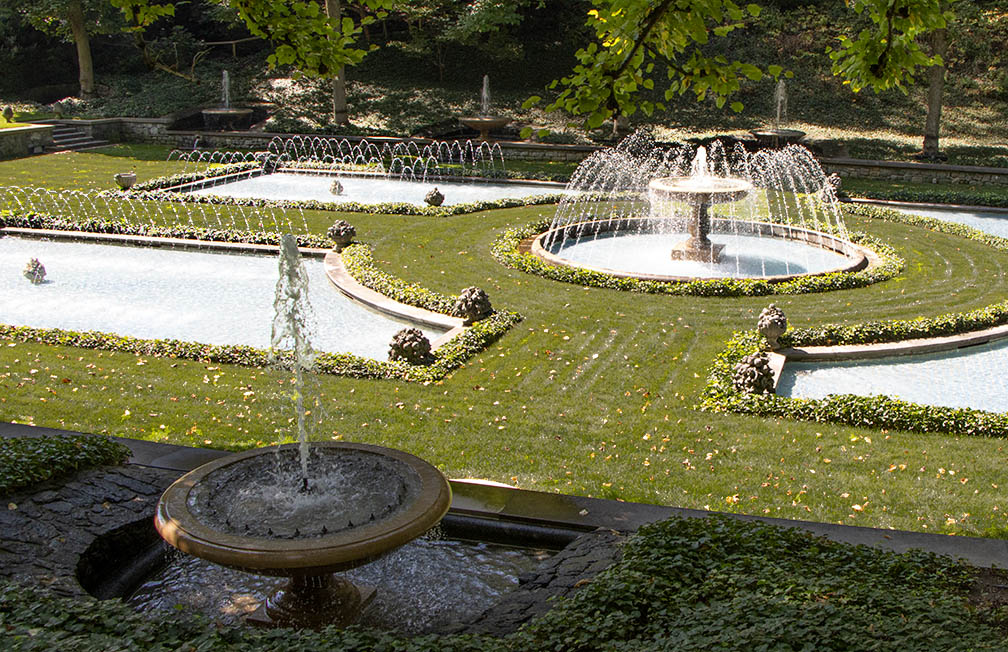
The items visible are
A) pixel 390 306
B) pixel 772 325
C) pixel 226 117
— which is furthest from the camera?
pixel 226 117

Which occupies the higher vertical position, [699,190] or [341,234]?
[699,190]

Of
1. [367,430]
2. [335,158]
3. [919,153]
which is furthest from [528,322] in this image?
[919,153]

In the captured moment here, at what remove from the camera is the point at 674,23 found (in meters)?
8.23

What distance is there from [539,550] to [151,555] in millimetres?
3067

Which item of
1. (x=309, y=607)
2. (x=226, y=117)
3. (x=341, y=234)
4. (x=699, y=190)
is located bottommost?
(x=309, y=607)

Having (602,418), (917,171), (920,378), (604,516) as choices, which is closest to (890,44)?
(604,516)

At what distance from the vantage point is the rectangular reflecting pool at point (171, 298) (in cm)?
1397

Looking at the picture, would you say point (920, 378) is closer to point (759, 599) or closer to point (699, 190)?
point (699, 190)

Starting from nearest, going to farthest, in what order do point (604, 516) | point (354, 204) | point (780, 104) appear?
point (604, 516) → point (354, 204) → point (780, 104)

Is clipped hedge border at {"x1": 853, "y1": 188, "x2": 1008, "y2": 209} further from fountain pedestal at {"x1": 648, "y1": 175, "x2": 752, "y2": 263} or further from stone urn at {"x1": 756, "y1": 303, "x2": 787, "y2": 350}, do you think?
stone urn at {"x1": 756, "y1": 303, "x2": 787, "y2": 350}

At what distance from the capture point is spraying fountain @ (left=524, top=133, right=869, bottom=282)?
56.7ft

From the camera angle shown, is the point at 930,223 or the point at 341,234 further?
the point at 930,223

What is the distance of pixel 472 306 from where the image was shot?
13.9 meters

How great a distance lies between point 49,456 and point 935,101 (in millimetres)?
28711
